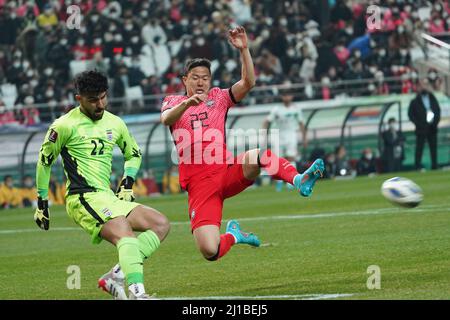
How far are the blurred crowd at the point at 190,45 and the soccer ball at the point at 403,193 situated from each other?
18.2 meters

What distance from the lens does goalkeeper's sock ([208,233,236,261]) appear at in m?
11.5

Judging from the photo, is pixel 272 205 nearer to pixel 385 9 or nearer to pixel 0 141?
pixel 0 141

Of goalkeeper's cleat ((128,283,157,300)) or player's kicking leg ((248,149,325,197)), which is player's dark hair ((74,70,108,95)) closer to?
player's kicking leg ((248,149,325,197))

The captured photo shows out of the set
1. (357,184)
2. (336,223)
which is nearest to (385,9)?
(357,184)

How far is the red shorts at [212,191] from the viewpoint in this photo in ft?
38.7

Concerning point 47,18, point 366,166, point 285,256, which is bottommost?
point 366,166

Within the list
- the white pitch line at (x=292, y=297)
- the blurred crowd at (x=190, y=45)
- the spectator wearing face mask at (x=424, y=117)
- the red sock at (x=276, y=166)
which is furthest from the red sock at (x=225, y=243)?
the blurred crowd at (x=190, y=45)

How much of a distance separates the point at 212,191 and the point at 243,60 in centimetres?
139

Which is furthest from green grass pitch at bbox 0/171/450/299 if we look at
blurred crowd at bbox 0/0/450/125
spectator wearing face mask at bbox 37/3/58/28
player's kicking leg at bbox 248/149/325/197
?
spectator wearing face mask at bbox 37/3/58/28

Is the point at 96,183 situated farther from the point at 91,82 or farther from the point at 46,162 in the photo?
the point at 91,82

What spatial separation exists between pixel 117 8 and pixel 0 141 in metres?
8.62

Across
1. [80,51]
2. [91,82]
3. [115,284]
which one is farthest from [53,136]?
[80,51]

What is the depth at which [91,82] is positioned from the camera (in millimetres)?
10711
